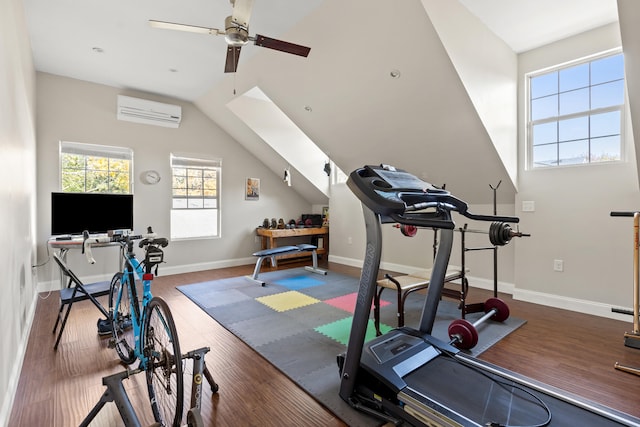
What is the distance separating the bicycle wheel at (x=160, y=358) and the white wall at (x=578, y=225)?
13.6ft

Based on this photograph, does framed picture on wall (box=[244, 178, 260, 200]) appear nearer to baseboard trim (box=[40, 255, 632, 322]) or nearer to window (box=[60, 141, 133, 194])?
baseboard trim (box=[40, 255, 632, 322])

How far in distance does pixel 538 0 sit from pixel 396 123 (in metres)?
1.81

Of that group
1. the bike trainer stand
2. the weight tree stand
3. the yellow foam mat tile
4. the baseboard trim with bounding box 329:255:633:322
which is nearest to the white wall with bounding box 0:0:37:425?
the bike trainer stand

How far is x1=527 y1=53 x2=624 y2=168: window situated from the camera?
3.41m

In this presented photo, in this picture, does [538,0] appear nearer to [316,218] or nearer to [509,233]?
[509,233]

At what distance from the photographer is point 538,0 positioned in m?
2.94

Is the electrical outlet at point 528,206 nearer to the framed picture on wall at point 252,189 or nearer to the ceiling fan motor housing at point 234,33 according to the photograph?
the ceiling fan motor housing at point 234,33

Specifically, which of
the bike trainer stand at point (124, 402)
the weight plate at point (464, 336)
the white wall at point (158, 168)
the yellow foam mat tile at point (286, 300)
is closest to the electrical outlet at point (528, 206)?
the weight plate at point (464, 336)

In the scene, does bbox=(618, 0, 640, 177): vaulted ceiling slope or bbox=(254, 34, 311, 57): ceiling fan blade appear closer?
bbox=(618, 0, 640, 177): vaulted ceiling slope

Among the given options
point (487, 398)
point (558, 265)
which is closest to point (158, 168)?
point (487, 398)

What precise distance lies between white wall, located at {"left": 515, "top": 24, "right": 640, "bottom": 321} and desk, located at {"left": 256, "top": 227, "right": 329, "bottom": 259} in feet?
12.7

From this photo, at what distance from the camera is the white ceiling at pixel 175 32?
9.96 ft

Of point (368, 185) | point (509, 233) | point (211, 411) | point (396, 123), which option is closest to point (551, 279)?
point (509, 233)

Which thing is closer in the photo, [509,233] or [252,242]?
[509,233]
